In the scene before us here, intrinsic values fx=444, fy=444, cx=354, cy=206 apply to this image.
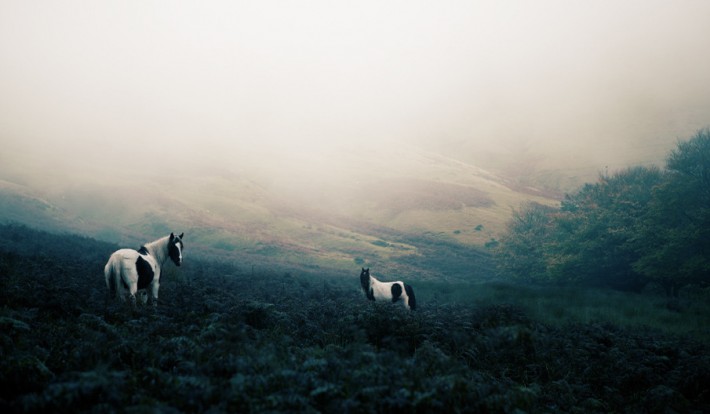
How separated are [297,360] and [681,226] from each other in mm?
→ 30600

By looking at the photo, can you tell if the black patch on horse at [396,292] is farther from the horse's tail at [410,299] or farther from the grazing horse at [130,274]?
the grazing horse at [130,274]

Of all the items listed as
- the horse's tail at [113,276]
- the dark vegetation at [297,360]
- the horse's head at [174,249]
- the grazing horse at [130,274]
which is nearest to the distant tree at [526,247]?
the dark vegetation at [297,360]

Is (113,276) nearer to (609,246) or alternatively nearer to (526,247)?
(609,246)

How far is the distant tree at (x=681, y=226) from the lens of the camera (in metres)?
26.9

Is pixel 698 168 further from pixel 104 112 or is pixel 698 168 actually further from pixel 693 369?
pixel 104 112

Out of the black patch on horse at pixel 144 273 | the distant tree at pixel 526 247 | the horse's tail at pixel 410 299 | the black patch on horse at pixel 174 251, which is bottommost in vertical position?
the horse's tail at pixel 410 299

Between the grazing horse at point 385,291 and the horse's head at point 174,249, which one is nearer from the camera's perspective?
the horse's head at point 174,249

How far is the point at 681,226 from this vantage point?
28.8 metres

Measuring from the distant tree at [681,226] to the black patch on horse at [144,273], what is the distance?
2888 cm

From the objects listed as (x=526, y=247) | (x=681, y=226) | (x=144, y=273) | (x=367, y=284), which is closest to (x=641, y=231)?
(x=681, y=226)

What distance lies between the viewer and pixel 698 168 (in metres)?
29.7

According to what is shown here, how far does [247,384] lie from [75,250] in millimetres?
22694

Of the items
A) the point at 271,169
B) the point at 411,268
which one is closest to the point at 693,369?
the point at 411,268

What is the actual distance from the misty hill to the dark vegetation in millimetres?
31227
